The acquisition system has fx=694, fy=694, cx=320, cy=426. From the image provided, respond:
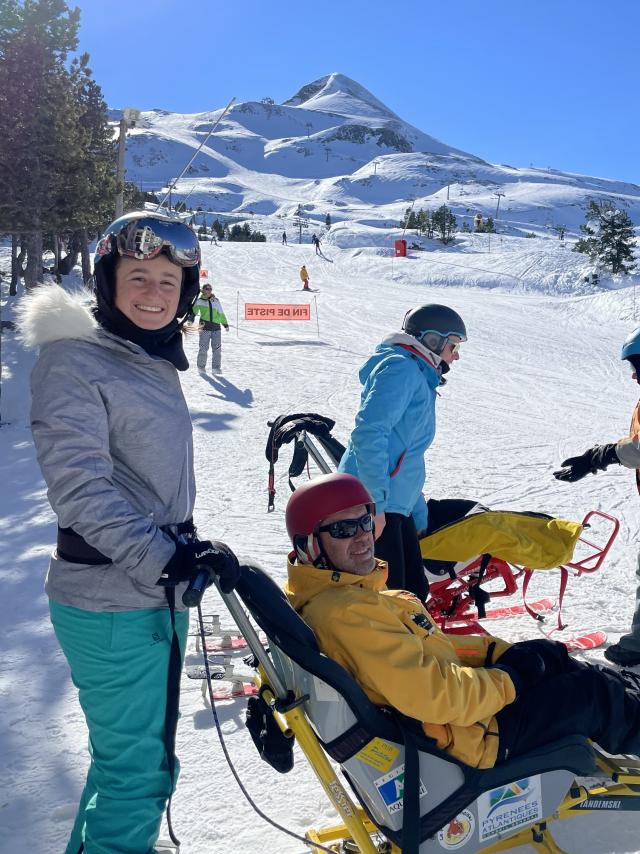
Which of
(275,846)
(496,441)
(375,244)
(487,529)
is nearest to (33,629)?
(275,846)

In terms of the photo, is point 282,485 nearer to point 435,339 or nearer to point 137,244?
point 435,339

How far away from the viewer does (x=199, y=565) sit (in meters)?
1.91

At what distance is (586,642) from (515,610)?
1.99 ft

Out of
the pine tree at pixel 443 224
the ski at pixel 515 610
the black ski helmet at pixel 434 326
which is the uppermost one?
the pine tree at pixel 443 224

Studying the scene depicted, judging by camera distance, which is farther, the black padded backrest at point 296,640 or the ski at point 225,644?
the ski at point 225,644

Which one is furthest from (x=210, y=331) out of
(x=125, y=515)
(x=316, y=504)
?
(x=125, y=515)

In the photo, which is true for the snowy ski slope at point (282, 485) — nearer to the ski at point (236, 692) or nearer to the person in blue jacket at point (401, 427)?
the ski at point (236, 692)

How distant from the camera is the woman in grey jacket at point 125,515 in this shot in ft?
6.28

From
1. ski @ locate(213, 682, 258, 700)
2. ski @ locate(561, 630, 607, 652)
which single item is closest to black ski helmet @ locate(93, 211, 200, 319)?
ski @ locate(213, 682, 258, 700)

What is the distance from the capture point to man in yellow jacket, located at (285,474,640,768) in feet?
7.52

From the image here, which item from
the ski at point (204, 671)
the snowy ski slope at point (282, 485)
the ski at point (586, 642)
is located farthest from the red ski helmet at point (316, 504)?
the ski at point (586, 642)

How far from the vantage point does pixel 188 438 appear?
222 centimetres

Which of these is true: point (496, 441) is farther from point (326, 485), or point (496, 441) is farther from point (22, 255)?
point (22, 255)

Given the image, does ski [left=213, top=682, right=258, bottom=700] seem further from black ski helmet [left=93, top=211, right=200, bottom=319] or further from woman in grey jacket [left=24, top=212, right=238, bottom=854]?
black ski helmet [left=93, top=211, right=200, bottom=319]
